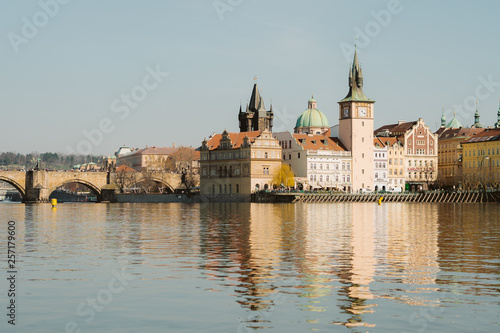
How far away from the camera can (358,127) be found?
477ft

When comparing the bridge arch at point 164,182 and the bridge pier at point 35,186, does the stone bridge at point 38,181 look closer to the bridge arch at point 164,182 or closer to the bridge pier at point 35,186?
the bridge pier at point 35,186

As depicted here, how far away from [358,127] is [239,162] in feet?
73.8

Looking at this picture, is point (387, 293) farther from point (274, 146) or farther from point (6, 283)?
point (274, 146)

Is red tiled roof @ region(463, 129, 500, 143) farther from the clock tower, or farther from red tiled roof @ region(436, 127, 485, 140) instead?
the clock tower

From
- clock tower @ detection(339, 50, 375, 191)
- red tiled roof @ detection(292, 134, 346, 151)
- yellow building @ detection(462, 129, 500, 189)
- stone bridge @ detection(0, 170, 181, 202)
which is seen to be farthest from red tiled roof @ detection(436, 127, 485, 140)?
stone bridge @ detection(0, 170, 181, 202)

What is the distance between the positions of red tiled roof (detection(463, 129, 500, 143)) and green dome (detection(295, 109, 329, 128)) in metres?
38.7

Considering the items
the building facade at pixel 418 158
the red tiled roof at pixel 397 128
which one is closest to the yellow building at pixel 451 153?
the building facade at pixel 418 158

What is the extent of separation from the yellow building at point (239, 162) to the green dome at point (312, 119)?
120 feet

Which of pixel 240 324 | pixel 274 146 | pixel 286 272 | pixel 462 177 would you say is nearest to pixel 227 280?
pixel 286 272

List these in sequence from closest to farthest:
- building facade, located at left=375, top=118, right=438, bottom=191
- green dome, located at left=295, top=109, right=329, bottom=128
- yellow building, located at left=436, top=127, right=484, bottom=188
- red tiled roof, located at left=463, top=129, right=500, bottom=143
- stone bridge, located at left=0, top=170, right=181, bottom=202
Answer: stone bridge, located at left=0, top=170, right=181, bottom=202 → red tiled roof, located at left=463, top=129, right=500, bottom=143 → building facade, located at left=375, top=118, right=438, bottom=191 → yellow building, located at left=436, top=127, right=484, bottom=188 → green dome, located at left=295, top=109, right=329, bottom=128

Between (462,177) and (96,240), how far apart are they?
121309 mm

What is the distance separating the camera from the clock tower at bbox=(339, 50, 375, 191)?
5704 inches

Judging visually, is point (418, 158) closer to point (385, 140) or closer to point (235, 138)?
point (385, 140)

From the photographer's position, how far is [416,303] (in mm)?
18312
